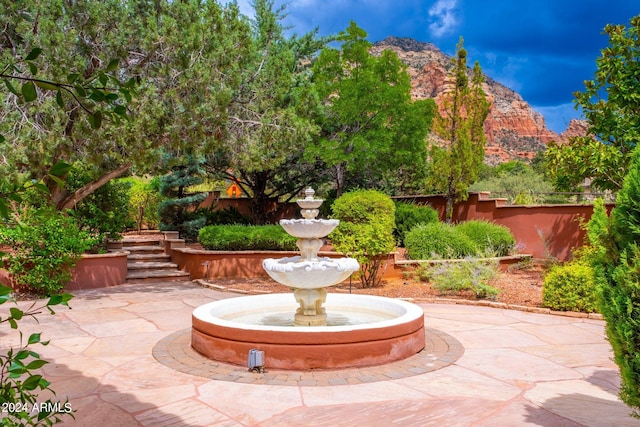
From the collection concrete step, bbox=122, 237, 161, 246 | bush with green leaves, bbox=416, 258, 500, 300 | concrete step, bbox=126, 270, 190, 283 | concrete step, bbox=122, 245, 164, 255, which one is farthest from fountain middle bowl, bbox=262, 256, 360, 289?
concrete step, bbox=122, 237, 161, 246

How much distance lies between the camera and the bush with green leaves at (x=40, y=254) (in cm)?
999

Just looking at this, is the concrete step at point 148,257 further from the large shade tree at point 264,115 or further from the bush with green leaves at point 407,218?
the bush with green leaves at point 407,218

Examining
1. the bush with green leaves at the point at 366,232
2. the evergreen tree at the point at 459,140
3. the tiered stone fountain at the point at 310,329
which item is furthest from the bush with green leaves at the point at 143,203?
the tiered stone fountain at the point at 310,329

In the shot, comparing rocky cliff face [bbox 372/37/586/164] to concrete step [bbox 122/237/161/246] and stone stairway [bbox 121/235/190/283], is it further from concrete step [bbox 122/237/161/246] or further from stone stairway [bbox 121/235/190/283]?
stone stairway [bbox 121/235/190/283]

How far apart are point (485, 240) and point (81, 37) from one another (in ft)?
36.6

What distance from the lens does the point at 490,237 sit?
14.3 metres

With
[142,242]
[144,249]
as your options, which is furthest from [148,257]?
[142,242]

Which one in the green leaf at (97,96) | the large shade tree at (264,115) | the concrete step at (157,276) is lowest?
the concrete step at (157,276)

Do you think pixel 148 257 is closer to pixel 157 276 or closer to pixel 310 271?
pixel 157 276

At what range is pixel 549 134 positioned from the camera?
279 ft

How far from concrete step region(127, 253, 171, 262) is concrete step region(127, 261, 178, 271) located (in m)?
0.26

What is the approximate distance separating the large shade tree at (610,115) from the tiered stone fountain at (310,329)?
7294mm

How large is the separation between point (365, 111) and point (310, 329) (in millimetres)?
10705

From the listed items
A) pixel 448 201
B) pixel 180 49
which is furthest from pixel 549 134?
pixel 180 49
